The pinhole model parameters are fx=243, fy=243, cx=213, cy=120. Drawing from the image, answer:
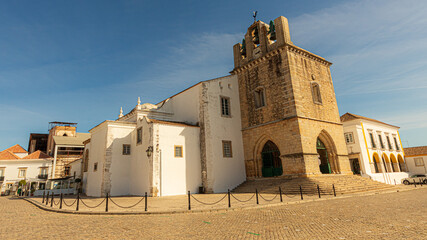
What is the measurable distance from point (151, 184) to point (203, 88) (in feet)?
29.2

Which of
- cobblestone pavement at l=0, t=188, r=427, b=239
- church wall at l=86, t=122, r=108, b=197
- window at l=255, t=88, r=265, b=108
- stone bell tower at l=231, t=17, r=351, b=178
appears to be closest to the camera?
cobblestone pavement at l=0, t=188, r=427, b=239

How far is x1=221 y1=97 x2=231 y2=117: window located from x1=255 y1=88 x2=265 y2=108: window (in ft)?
8.42

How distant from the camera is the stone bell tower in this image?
1830 cm

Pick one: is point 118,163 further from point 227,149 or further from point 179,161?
point 227,149

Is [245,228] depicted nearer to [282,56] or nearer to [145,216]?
[145,216]

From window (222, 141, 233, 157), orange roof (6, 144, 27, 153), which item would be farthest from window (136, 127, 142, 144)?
orange roof (6, 144, 27, 153)

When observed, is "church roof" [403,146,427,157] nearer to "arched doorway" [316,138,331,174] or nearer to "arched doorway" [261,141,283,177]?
"arched doorway" [316,138,331,174]

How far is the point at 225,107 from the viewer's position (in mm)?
22203

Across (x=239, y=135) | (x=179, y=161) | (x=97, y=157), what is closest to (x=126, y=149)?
(x=97, y=157)

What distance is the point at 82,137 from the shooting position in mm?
39062

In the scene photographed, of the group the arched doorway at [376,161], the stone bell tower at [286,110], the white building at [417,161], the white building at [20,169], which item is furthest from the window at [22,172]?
the white building at [417,161]

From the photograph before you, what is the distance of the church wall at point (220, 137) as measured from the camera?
19.7 metres

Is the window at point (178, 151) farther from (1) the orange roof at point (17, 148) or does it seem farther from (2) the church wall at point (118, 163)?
(1) the orange roof at point (17, 148)

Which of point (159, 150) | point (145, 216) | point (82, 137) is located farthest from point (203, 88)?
point (82, 137)
